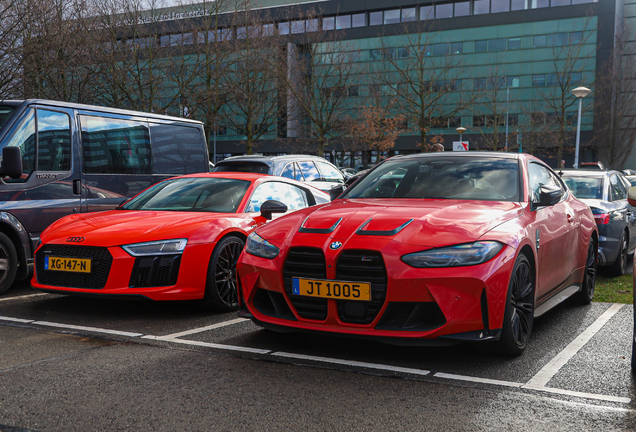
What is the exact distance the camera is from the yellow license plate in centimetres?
563

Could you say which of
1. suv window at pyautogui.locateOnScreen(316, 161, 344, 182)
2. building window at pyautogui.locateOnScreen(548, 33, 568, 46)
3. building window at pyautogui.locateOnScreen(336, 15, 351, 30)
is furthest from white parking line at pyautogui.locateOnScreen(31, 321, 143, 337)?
building window at pyautogui.locateOnScreen(336, 15, 351, 30)

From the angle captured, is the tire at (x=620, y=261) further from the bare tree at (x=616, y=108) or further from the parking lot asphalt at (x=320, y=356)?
the bare tree at (x=616, y=108)

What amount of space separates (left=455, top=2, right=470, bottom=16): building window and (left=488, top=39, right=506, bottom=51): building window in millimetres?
3233

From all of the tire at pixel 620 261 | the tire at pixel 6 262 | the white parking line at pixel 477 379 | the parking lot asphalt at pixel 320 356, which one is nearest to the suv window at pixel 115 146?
the tire at pixel 6 262

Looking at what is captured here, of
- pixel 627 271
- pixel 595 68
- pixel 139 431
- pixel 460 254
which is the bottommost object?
pixel 627 271

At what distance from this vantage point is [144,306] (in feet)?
20.7

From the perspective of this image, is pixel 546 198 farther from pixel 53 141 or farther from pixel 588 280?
pixel 53 141

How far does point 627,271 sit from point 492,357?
5.90 m

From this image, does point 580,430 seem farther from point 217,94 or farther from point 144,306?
point 217,94

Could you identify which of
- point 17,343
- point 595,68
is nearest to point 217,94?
point 17,343

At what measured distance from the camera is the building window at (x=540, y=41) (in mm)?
53000

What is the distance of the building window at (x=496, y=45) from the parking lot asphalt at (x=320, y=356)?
52068mm

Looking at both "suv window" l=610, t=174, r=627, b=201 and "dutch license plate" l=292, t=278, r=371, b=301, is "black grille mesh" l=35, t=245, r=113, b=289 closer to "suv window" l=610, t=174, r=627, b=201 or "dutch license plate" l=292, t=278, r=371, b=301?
"dutch license plate" l=292, t=278, r=371, b=301

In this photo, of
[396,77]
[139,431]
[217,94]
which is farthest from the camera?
[396,77]
